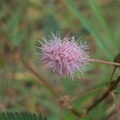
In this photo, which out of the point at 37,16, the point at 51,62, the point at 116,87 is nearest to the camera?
the point at 51,62

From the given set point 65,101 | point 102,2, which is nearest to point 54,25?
point 65,101

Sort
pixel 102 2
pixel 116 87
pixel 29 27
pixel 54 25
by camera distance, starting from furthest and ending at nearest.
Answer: pixel 102 2 < pixel 29 27 < pixel 54 25 < pixel 116 87

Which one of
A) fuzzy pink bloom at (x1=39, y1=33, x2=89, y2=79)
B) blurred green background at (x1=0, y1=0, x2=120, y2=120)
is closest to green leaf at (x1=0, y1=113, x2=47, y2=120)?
fuzzy pink bloom at (x1=39, y1=33, x2=89, y2=79)

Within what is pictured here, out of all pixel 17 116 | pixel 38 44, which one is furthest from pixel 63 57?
pixel 38 44

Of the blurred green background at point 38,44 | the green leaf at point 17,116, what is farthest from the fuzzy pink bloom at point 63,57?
the blurred green background at point 38,44

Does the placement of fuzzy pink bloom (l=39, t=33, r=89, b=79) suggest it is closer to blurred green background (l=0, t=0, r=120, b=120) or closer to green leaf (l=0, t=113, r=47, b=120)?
green leaf (l=0, t=113, r=47, b=120)

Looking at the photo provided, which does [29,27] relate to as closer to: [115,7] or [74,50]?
[115,7]

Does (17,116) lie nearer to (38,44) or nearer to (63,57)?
(63,57)

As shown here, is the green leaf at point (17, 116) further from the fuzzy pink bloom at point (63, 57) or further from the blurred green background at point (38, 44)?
the blurred green background at point (38, 44)
